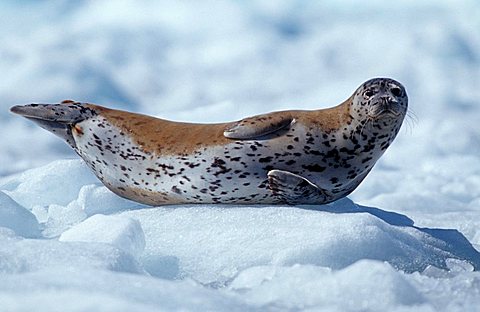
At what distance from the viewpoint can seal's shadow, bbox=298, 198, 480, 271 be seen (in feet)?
11.2

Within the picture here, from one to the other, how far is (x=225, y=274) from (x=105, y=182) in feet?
4.74

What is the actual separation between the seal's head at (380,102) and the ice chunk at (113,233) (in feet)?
4.40

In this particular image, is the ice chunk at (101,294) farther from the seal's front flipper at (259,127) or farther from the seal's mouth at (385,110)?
the seal's mouth at (385,110)

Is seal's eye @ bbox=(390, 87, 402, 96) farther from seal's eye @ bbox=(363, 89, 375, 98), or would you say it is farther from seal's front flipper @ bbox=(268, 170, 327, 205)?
seal's front flipper @ bbox=(268, 170, 327, 205)

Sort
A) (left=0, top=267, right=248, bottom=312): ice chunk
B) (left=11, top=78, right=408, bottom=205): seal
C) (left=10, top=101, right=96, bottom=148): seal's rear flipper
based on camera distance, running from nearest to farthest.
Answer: (left=0, top=267, right=248, bottom=312): ice chunk → (left=11, top=78, right=408, bottom=205): seal → (left=10, top=101, right=96, bottom=148): seal's rear flipper

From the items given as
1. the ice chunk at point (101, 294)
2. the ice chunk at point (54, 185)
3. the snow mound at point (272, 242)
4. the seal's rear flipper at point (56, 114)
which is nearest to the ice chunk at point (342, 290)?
the ice chunk at point (101, 294)

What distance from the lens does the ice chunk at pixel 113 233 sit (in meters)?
2.73

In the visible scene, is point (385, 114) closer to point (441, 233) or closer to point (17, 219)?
point (441, 233)

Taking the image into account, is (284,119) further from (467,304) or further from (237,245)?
(467,304)

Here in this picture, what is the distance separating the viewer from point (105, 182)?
402 cm

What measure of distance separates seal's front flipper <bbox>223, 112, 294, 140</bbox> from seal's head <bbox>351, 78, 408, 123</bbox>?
334 millimetres

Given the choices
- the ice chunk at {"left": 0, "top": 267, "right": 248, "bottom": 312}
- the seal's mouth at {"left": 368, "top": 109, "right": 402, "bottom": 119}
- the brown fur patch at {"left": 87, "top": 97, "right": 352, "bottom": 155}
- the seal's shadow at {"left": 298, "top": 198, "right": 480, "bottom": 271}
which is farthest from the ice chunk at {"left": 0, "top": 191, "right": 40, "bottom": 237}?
the seal's mouth at {"left": 368, "top": 109, "right": 402, "bottom": 119}

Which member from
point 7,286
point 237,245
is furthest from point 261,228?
point 7,286

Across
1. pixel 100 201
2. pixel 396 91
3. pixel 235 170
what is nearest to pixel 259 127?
pixel 235 170
